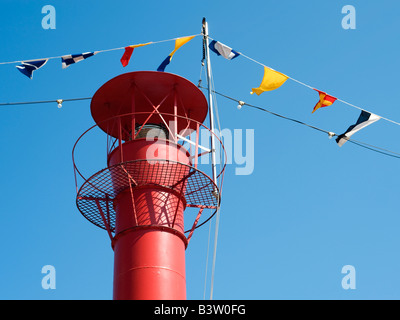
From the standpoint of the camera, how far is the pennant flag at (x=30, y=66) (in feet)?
59.3

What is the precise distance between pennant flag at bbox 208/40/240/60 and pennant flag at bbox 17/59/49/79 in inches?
184

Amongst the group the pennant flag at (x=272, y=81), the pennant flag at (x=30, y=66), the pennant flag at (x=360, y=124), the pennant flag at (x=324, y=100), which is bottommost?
the pennant flag at (x=360, y=124)

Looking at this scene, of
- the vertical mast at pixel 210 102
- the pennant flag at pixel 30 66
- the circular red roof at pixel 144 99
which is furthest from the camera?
the pennant flag at pixel 30 66

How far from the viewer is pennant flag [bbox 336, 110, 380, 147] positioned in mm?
18203

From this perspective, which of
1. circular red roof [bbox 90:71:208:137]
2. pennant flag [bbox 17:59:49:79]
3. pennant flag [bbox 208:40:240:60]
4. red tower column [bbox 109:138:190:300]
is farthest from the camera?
pennant flag [bbox 208:40:240:60]

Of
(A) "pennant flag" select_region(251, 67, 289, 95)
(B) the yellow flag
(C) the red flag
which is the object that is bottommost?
(A) "pennant flag" select_region(251, 67, 289, 95)

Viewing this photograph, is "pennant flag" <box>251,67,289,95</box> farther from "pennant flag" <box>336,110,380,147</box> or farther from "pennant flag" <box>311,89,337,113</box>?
"pennant flag" <box>336,110,380,147</box>

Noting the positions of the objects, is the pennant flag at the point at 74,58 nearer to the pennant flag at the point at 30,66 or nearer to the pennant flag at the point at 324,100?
the pennant flag at the point at 30,66

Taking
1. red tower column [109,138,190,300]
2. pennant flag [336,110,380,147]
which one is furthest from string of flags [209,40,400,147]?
red tower column [109,138,190,300]

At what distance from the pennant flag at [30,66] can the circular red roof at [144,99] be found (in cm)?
217

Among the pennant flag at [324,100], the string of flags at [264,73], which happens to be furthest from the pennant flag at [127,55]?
the pennant flag at [324,100]
